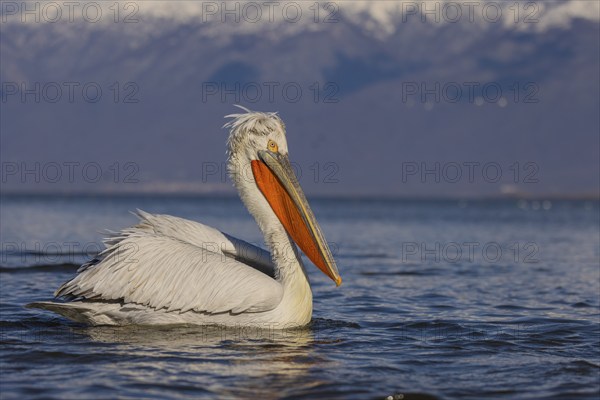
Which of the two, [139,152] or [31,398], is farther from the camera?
[139,152]

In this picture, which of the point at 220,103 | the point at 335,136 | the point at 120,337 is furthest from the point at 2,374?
the point at 220,103

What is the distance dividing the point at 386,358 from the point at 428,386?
0.96m

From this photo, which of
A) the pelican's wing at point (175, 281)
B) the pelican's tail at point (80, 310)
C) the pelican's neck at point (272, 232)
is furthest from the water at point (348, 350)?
the pelican's neck at point (272, 232)

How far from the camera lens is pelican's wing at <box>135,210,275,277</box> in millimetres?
8453

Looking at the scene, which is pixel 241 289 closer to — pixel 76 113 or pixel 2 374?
pixel 2 374

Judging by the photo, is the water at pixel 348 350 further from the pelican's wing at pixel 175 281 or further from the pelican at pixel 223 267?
the pelican's wing at pixel 175 281

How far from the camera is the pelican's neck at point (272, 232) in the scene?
8195 mm

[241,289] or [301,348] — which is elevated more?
[241,289]

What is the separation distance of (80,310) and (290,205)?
6.59ft

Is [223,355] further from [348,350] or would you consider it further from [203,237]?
[203,237]

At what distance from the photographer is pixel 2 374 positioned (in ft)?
21.7

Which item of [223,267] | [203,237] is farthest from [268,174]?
[223,267]

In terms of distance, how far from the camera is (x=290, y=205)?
8.38 metres

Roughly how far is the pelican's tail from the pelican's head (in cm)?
160
